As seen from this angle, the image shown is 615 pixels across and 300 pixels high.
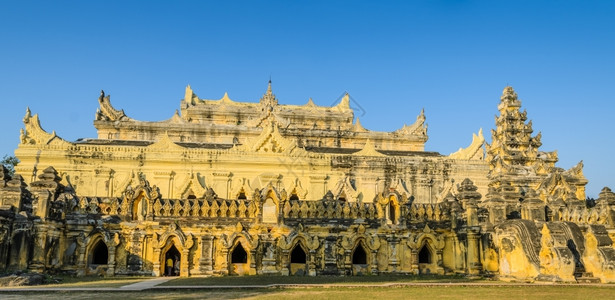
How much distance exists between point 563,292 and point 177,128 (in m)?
35.2

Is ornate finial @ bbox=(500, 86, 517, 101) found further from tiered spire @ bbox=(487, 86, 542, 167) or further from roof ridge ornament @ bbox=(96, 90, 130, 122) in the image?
roof ridge ornament @ bbox=(96, 90, 130, 122)

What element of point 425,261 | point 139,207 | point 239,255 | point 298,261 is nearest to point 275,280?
point 298,261

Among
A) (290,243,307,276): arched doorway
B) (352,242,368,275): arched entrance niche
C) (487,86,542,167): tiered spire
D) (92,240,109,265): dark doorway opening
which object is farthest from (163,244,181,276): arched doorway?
(487,86,542,167): tiered spire

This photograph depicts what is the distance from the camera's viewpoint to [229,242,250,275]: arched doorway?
22875mm

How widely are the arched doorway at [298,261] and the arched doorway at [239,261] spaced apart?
1.96m

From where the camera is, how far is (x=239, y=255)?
23484 mm

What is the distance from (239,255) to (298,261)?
2644 mm

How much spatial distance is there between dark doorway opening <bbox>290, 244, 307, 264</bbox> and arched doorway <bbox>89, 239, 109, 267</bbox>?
8033 millimetres

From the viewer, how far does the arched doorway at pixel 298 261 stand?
23.0 metres

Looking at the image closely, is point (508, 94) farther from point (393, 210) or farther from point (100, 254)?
point (100, 254)

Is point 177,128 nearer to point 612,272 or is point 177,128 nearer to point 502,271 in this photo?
point 502,271

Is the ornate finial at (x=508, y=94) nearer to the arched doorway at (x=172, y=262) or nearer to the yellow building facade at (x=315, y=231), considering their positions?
the yellow building facade at (x=315, y=231)

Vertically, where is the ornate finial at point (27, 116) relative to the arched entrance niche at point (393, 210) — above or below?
above

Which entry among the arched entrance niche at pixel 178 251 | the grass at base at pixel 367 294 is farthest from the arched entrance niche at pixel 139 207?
the grass at base at pixel 367 294
